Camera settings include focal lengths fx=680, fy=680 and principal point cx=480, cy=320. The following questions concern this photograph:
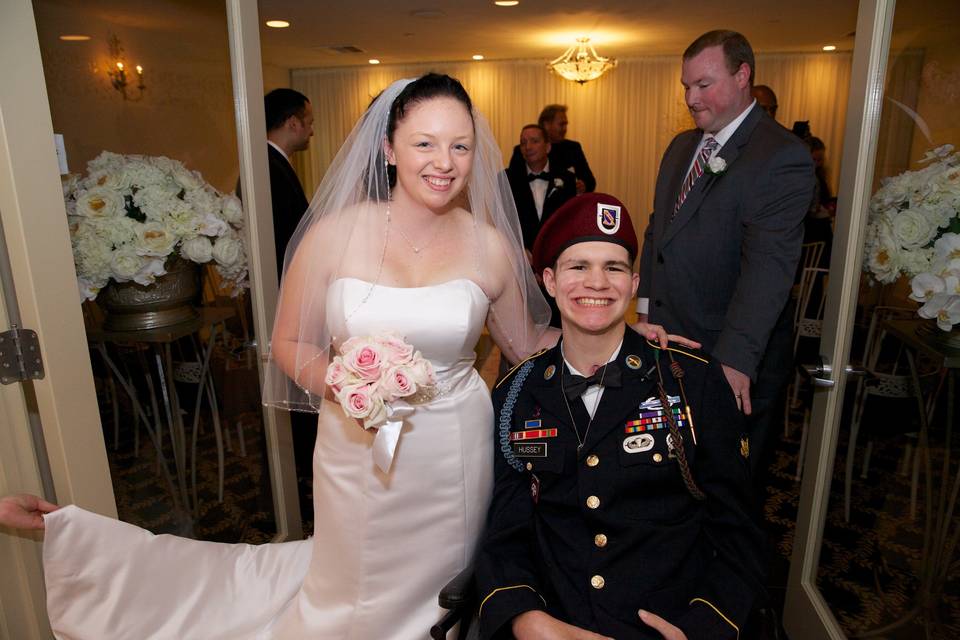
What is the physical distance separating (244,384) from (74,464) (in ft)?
2.58

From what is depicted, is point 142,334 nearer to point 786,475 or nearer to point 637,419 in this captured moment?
point 637,419

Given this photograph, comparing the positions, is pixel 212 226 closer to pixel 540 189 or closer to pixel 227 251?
pixel 227 251

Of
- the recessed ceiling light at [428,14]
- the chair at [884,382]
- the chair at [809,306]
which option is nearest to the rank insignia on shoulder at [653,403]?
the chair at [884,382]

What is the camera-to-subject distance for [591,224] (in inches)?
67.2

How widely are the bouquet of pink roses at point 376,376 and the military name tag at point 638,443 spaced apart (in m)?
0.50

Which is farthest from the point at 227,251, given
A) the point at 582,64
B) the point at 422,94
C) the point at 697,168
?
the point at 582,64

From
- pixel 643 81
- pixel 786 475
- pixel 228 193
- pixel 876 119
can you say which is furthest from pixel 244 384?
pixel 643 81

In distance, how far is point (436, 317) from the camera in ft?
6.32

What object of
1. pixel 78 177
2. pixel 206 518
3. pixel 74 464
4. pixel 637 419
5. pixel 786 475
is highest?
pixel 78 177

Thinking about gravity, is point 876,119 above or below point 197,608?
above

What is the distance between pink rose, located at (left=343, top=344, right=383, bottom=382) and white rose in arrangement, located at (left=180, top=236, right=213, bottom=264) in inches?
41.0

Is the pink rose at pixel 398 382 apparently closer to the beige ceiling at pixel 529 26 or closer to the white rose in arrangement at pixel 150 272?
the white rose in arrangement at pixel 150 272

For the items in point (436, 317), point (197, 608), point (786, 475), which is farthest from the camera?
point (786, 475)

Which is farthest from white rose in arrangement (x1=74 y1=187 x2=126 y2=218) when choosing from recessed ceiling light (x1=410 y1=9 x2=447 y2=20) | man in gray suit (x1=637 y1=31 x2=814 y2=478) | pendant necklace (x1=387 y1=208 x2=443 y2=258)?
recessed ceiling light (x1=410 y1=9 x2=447 y2=20)
